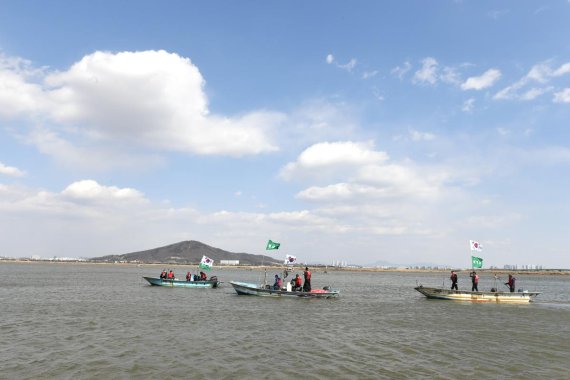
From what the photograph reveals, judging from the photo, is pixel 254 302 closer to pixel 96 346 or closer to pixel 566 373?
pixel 96 346

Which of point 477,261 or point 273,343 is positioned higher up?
point 477,261

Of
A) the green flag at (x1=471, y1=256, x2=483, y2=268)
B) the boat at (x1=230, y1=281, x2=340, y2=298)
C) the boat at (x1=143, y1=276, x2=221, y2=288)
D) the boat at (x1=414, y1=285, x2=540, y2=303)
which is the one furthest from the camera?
the boat at (x1=143, y1=276, x2=221, y2=288)

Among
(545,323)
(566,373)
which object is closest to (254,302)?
(545,323)

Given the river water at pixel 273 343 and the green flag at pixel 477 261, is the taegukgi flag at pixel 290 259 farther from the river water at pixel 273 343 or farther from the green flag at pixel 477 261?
the green flag at pixel 477 261

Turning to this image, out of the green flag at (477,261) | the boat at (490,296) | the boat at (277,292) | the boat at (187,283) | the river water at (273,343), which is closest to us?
the river water at (273,343)

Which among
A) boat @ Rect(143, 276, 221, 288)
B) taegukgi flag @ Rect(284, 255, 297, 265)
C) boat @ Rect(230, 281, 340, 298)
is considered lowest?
boat @ Rect(143, 276, 221, 288)

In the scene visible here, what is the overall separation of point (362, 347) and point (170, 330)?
10.4m

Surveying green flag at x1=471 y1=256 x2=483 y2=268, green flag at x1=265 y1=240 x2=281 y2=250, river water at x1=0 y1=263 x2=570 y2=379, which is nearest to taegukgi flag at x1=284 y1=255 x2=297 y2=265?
green flag at x1=265 y1=240 x2=281 y2=250

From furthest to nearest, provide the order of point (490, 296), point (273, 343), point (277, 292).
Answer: point (490, 296)
point (277, 292)
point (273, 343)

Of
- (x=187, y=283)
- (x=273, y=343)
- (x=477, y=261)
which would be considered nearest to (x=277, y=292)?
(x=187, y=283)

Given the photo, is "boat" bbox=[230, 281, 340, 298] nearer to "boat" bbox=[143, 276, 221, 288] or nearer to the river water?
the river water

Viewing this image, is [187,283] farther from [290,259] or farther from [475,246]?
[475,246]

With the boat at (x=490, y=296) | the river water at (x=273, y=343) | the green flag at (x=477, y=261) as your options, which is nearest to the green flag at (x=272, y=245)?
the river water at (x=273, y=343)

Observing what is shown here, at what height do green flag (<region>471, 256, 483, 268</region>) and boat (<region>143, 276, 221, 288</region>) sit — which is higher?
green flag (<region>471, 256, 483, 268</region>)
